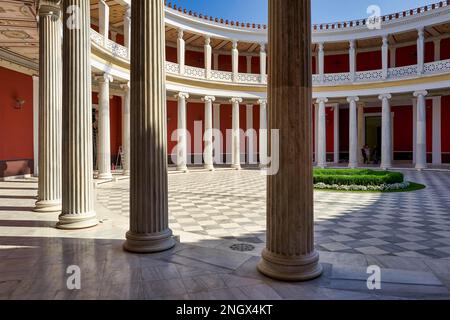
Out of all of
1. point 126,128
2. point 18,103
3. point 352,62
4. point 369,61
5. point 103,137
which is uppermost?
point 369,61

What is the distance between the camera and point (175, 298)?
3.53 meters

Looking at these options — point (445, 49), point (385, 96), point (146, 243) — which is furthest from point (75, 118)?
point (445, 49)

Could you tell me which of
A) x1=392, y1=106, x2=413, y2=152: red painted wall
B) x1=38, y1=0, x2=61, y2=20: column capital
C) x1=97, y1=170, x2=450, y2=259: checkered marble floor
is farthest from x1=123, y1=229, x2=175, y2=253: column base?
x1=392, y1=106, x2=413, y2=152: red painted wall

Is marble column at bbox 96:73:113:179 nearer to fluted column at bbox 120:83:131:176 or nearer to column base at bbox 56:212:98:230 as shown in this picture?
fluted column at bbox 120:83:131:176

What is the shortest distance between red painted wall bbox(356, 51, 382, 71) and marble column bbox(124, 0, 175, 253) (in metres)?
27.1

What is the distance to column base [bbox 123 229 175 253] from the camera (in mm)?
5070

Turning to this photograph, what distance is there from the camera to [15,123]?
51.4 feet

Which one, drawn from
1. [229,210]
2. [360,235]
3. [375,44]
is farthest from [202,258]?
[375,44]

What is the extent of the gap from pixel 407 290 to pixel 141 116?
4.31 meters

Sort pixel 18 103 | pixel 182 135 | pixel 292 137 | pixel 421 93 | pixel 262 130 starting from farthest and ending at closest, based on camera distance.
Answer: pixel 262 130
pixel 421 93
pixel 182 135
pixel 18 103
pixel 292 137

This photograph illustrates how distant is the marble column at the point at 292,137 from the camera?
155 inches

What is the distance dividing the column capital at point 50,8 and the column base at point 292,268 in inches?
325

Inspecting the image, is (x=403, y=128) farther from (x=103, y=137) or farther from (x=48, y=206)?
(x=48, y=206)

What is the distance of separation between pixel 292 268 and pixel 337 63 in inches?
1122
